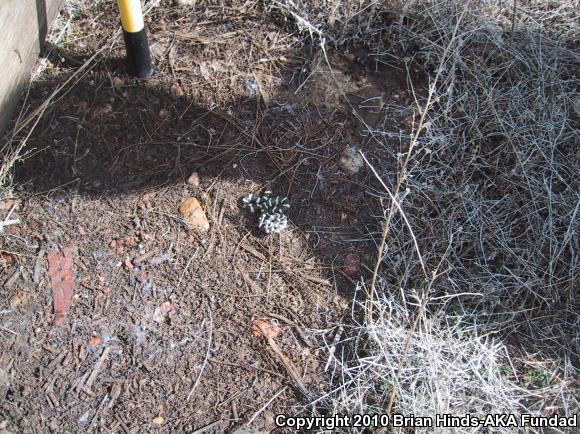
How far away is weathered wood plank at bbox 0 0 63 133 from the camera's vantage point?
2.46m

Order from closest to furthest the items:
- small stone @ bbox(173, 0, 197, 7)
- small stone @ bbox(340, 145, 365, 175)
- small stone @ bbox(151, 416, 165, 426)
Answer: small stone @ bbox(151, 416, 165, 426) < small stone @ bbox(340, 145, 365, 175) < small stone @ bbox(173, 0, 197, 7)

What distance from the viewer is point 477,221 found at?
2.51 m

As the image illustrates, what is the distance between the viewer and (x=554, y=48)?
2.86 meters

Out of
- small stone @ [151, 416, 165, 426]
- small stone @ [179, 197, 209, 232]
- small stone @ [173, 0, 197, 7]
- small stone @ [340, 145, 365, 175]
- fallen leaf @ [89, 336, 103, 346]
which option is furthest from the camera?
small stone @ [173, 0, 197, 7]

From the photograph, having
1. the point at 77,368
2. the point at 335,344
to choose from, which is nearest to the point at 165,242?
the point at 77,368

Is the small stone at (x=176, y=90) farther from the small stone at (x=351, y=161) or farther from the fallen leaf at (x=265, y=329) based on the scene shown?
the fallen leaf at (x=265, y=329)

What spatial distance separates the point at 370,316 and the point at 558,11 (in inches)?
82.0

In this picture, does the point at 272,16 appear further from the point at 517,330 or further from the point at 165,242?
the point at 517,330

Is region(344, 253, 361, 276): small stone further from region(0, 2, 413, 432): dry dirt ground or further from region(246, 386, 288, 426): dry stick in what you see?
region(246, 386, 288, 426): dry stick

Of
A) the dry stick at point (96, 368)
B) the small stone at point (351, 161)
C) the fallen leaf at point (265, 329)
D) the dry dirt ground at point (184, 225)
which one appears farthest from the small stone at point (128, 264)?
the small stone at point (351, 161)

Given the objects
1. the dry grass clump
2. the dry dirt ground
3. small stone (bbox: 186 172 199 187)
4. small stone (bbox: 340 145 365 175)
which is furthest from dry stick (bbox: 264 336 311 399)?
small stone (bbox: 340 145 365 175)

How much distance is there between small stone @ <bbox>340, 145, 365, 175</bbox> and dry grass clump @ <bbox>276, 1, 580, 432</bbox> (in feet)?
0.39

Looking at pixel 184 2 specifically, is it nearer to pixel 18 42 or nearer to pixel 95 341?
pixel 18 42

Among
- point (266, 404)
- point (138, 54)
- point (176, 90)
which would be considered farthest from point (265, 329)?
point (138, 54)
